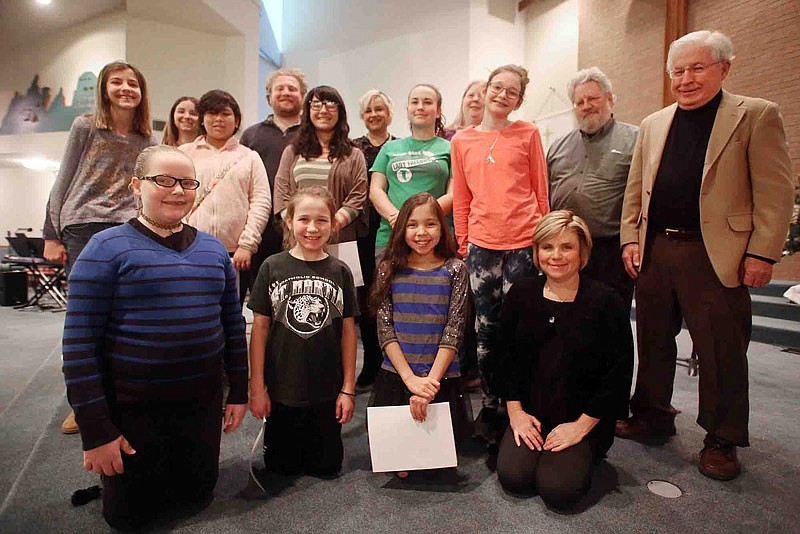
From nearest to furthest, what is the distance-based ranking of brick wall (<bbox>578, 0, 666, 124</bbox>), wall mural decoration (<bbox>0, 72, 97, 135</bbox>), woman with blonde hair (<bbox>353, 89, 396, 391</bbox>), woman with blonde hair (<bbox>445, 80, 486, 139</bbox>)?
woman with blonde hair (<bbox>353, 89, 396, 391</bbox>), woman with blonde hair (<bbox>445, 80, 486, 139</bbox>), brick wall (<bbox>578, 0, 666, 124</bbox>), wall mural decoration (<bbox>0, 72, 97, 135</bbox>)

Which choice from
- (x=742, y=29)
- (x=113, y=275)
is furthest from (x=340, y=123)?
(x=742, y=29)

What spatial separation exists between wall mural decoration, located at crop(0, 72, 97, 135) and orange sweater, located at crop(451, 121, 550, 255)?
8.02 meters

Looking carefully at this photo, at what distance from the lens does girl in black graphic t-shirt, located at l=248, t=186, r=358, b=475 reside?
5.51ft

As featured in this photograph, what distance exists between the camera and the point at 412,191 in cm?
232

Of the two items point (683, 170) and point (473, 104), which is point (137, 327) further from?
point (473, 104)

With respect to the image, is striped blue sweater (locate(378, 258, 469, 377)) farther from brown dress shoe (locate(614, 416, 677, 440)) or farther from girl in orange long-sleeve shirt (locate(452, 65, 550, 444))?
brown dress shoe (locate(614, 416, 677, 440))

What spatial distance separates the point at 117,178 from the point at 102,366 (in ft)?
3.52

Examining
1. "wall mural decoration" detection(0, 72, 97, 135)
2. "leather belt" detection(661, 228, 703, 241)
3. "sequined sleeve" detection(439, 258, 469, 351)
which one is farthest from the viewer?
"wall mural decoration" detection(0, 72, 97, 135)

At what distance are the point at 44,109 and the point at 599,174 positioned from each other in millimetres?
9428

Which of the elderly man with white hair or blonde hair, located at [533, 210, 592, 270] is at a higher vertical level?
the elderly man with white hair

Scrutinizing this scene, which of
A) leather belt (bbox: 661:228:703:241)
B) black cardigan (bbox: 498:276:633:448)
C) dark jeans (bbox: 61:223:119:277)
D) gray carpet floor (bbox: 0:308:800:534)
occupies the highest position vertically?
leather belt (bbox: 661:228:703:241)

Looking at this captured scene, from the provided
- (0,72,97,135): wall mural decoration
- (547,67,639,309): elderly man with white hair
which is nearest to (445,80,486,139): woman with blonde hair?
(547,67,639,309): elderly man with white hair

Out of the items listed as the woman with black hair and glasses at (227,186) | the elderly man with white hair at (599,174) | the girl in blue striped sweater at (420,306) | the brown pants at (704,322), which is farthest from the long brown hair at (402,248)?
the brown pants at (704,322)

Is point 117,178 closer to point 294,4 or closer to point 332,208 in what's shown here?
point 332,208
